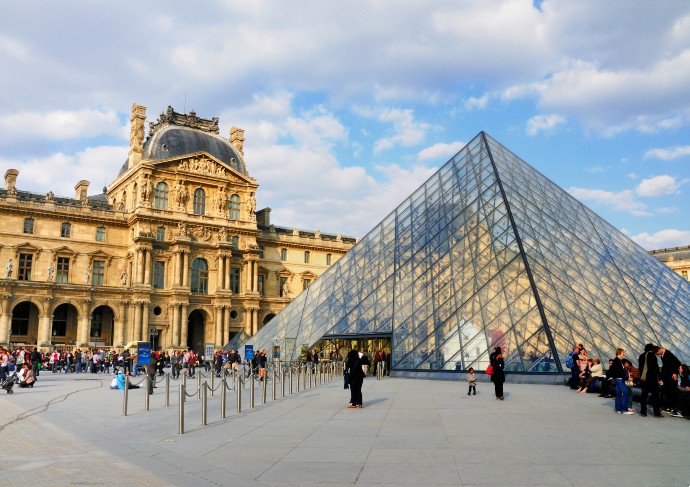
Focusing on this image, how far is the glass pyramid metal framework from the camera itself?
18438mm

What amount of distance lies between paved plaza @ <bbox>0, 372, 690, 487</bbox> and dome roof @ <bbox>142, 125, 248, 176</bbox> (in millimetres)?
40719

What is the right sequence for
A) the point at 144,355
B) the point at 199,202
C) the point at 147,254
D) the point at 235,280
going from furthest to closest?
1. the point at 235,280
2. the point at 199,202
3. the point at 147,254
4. the point at 144,355

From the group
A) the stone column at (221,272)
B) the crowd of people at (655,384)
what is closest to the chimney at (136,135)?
the stone column at (221,272)

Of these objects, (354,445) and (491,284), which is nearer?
(354,445)

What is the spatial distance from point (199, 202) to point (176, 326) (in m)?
10.7

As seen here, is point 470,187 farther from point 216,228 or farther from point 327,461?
point 216,228

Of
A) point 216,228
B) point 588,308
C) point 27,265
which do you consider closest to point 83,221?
point 27,265

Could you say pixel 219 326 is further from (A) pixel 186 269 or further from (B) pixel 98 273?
(B) pixel 98 273

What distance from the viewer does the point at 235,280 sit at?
54906 mm

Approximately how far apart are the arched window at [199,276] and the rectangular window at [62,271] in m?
9.58

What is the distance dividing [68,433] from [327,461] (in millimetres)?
4886

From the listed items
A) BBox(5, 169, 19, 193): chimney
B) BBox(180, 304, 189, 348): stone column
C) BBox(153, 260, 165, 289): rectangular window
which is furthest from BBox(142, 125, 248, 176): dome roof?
BBox(180, 304, 189, 348): stone column

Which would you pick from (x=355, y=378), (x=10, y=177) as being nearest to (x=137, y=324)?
(x=10, y=177)

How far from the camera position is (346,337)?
23.7 meters
